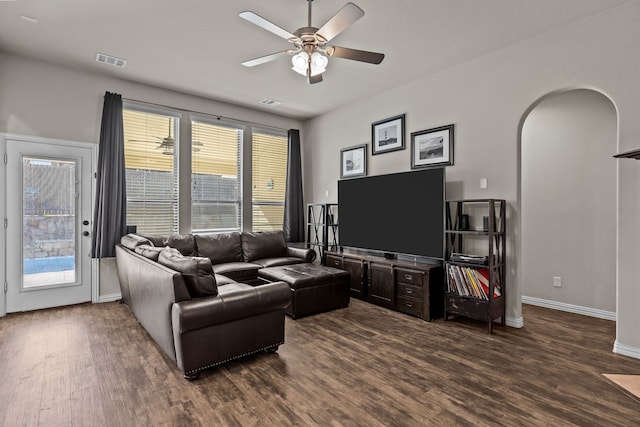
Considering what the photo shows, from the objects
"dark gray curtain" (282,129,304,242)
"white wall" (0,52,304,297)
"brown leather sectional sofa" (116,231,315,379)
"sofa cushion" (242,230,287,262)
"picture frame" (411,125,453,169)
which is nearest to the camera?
"brown leather sectional sofa" (116,231,315,379)

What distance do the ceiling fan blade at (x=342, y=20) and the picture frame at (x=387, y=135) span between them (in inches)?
92.1

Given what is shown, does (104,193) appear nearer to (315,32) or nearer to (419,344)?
(315,32)

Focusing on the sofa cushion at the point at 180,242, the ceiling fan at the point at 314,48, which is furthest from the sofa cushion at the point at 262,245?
the ceiling fan at the point at 314,48

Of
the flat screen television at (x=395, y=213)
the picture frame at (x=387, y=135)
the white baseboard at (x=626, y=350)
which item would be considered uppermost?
the picture frame at (x=387, y=135)

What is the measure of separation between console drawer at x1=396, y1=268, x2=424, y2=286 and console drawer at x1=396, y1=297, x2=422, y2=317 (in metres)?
0.20

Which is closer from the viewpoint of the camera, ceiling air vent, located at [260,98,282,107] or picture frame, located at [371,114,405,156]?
picture frame, located at [371,114,405,156]

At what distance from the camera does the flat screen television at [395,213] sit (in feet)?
12.7

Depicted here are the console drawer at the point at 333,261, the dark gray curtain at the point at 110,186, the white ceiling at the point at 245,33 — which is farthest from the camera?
the console drawer at the point at 333,261

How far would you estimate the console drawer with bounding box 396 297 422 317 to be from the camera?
380cm

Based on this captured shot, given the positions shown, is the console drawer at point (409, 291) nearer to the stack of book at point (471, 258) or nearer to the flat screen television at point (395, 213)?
the flat screen television at point (395, 213)

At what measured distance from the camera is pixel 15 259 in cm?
388

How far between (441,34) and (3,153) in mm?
4958

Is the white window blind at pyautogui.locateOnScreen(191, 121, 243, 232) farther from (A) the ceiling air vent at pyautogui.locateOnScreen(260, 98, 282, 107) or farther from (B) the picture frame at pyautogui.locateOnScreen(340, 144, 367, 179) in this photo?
(B) the picture frame at pyautogui.locateOnScreen(340, 144, 367, 179)

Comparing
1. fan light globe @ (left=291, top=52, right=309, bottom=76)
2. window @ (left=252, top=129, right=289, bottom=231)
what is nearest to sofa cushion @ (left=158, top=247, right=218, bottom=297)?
fan light globe @ (left=291, top=52, right=309, bottom=76)
